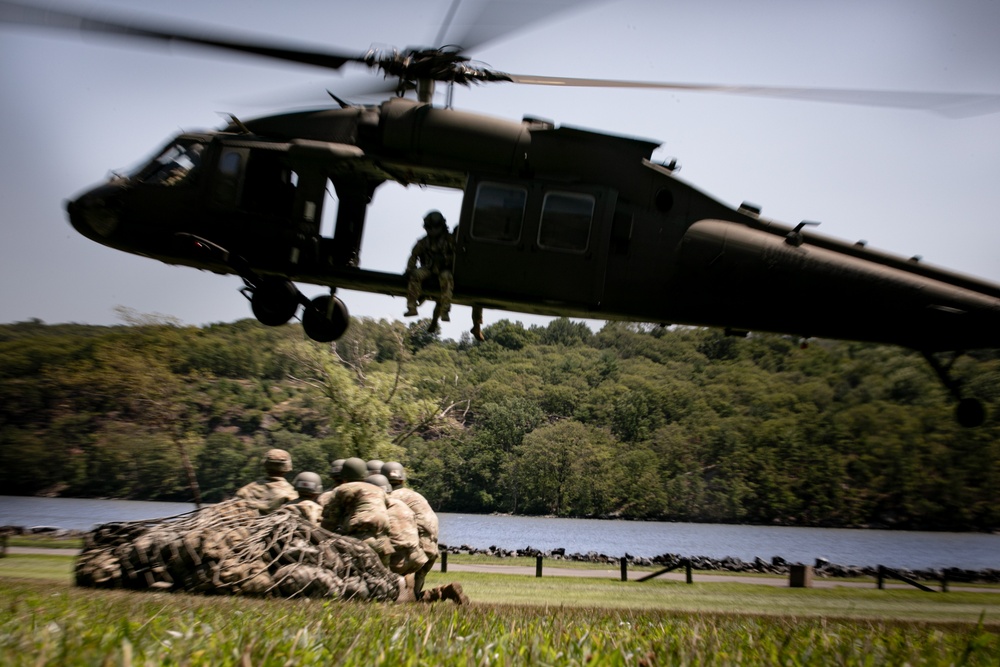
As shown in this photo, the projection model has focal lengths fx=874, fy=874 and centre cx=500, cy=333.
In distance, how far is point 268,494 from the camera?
1116 centimetres

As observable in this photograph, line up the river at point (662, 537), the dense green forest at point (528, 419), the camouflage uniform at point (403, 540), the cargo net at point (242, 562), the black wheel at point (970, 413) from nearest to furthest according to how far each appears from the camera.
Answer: the cargo net at point (242, 562) < the black wheel at point (970, 413) < the camouflage uniform at point (403, 540) < the dense green forest at point (528, 419) < the river at point (662, 537)

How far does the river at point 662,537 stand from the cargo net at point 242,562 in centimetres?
1828

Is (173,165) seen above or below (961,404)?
above

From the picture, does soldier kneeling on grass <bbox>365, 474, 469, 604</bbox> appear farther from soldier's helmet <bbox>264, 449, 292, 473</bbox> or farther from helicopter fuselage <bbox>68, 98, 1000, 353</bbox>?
helicopter fuselage <bbox>68, 98, 1000, 353</bbox>

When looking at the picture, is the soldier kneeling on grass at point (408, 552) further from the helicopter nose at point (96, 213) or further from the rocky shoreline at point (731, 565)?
the rocky shoreline at point (731, 565)

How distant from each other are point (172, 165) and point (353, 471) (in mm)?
4542

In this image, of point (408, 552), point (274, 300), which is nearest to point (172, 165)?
point (274, 300)

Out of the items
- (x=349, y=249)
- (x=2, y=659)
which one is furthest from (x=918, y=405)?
(x=2, y=659)

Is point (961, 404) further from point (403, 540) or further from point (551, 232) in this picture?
point (403, 540)

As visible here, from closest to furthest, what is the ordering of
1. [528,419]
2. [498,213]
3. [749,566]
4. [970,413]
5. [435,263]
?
1. [970,413]
2. [498,213]
3. [435,263]
4. [749,566]
5. [528,419]

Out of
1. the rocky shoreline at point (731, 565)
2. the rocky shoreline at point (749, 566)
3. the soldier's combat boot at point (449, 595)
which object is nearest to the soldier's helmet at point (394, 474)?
the soldier's combat boot at point (449, 595)

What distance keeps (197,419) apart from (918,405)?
69.9 feet

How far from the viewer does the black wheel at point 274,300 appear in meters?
10.9

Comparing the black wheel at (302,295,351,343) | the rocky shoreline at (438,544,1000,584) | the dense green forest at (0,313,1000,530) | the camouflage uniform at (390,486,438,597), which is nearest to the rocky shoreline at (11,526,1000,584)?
the rocky shoreline at (438,544,1000,584)
